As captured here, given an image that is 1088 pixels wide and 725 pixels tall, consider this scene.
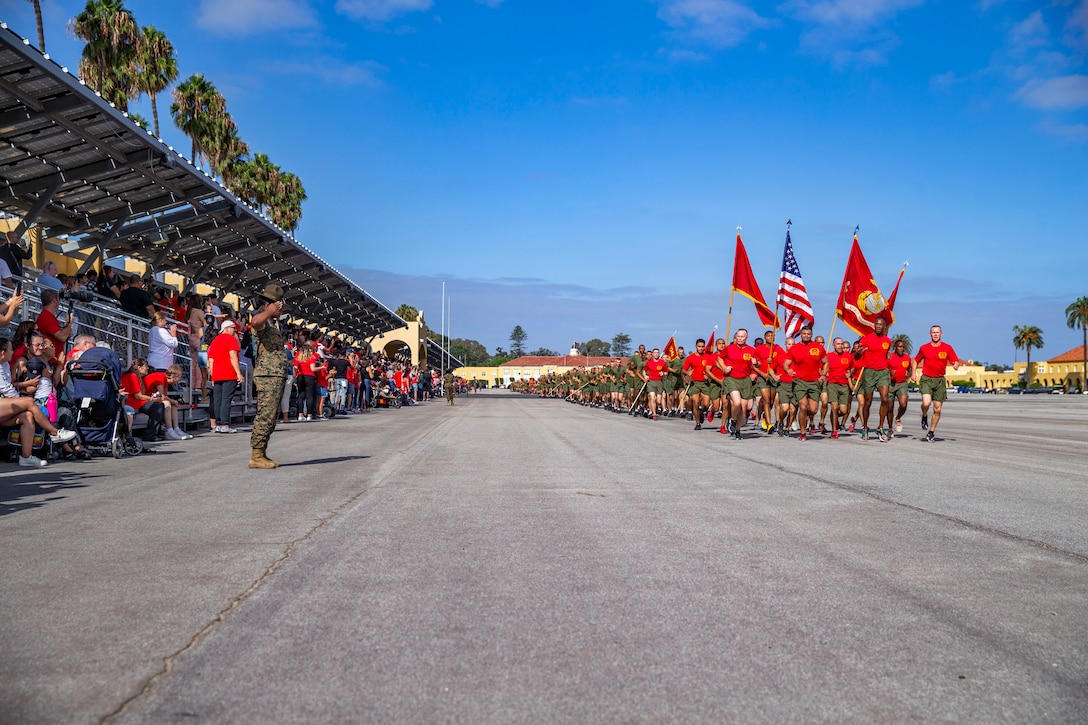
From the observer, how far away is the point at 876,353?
17078mm

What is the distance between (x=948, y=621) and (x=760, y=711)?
1548 mm

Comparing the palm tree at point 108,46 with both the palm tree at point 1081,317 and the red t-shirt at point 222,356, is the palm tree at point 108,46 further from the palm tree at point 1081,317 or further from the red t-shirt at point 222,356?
the palm tree at point 1081,317

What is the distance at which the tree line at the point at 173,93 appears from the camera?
31.7 m

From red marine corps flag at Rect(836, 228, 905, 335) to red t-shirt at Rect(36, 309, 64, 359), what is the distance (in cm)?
1525

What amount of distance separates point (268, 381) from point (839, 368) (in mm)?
11377

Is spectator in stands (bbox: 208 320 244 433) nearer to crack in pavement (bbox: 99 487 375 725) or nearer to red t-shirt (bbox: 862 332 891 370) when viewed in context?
crack in pavement (bbox: 99 487 375 725)

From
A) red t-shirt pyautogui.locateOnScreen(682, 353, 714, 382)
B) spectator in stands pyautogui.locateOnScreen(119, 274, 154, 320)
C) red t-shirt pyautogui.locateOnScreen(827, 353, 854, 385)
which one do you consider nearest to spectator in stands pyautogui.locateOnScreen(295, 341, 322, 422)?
spectator in stands pyautogui.locateOnScreen(119, 274, 154, 320)

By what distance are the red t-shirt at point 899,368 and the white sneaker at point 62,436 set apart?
45.2 ft

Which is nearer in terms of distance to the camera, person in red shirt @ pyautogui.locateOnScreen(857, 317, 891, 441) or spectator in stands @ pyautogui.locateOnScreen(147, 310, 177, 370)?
spectator in stands @ pyautogui.locateOnScreen(147, 310, 177, 370)

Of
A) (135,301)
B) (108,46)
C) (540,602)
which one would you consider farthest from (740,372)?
(108,46)

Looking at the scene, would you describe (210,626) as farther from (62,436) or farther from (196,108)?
(196,108)

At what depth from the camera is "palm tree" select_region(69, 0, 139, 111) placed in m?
31.4

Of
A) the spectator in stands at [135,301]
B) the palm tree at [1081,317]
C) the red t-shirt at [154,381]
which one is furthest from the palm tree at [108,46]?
the palm tree at [1081,317]

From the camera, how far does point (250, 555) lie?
5.32 m
